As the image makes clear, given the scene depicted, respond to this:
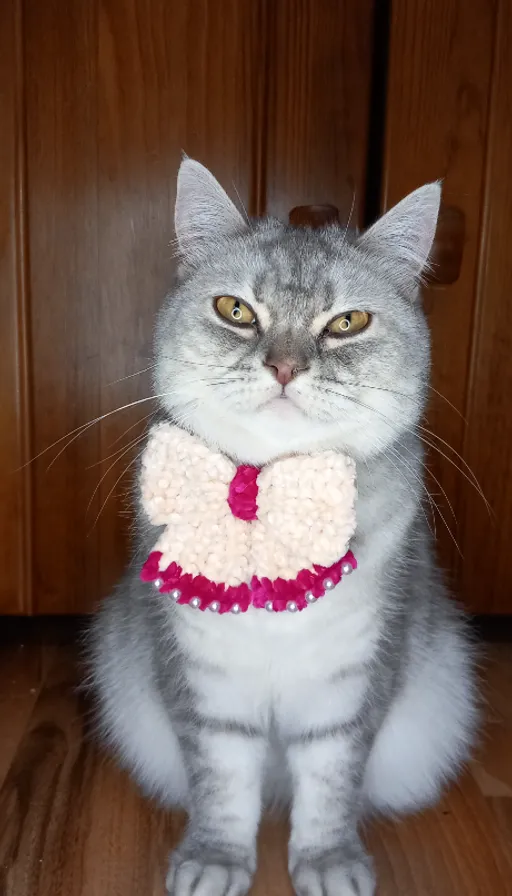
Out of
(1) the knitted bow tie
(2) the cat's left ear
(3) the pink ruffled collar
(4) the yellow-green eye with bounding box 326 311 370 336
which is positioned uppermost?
(2) the cat's left ear

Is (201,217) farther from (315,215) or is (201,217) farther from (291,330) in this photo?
(315,215)

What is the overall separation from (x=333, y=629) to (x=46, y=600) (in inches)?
31.4

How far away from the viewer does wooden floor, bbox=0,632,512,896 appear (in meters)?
1.00

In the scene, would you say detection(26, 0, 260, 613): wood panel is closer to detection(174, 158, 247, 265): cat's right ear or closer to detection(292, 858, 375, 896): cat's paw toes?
detection(174, 158, 247, 265): cat's right ear

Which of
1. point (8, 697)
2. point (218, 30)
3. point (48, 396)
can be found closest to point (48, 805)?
point (8, 697)

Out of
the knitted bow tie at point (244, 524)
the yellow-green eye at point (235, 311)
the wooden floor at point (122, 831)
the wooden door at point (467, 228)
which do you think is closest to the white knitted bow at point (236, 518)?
the knitted bow tie at point (244, 524)

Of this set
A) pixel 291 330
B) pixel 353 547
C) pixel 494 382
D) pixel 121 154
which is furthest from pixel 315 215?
pixel 353 547

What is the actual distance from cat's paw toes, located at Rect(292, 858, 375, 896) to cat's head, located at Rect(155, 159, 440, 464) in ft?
1.68

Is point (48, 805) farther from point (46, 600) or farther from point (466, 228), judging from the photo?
point (466, 228)

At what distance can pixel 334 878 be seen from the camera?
37.8 inches

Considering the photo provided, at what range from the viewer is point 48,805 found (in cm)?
112

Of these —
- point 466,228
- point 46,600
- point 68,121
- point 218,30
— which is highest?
point 218,30

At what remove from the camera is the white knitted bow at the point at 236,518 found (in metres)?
0.85

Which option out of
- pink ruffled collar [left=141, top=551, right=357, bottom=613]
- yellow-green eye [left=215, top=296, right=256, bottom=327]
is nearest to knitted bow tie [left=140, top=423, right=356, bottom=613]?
pink ruffled collar [left=141, top=551, right=357, bottom=613]
